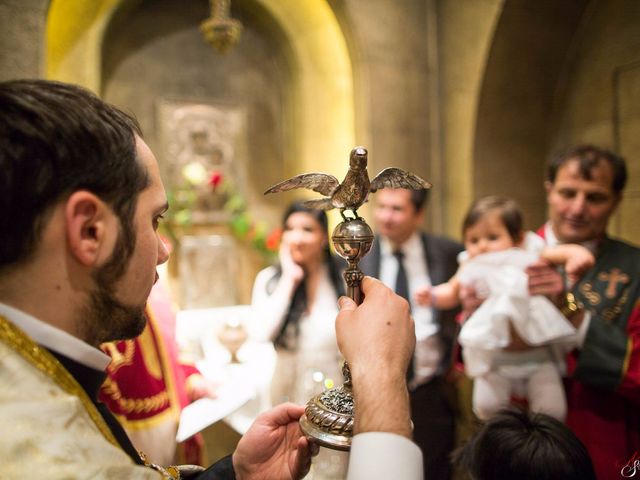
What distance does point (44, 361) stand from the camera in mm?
829

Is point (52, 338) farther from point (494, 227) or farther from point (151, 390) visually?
point (494, 227)

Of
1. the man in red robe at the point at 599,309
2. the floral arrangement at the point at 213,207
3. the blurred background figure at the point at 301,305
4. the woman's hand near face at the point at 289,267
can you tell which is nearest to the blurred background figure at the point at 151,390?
the blurred background figure at the point at 301,305

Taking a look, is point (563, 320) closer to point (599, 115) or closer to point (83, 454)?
point (83, 454)

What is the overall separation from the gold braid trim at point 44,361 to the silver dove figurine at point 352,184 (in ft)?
1.48

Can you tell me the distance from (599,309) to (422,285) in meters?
1.04

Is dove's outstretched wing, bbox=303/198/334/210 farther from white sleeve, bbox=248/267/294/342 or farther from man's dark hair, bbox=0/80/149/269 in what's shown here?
white sleeve, bbox=248/267/294/342

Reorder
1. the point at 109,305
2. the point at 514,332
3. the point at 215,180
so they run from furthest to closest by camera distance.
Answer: the point at 215,180 → the point at 514,332 → the point at 109,305

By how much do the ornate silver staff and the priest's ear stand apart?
0.27m

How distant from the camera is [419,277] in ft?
9.23

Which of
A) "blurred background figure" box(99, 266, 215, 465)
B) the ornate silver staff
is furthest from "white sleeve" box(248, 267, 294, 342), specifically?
the ornate silver staff

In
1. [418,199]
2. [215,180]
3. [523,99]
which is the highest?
[523,99]

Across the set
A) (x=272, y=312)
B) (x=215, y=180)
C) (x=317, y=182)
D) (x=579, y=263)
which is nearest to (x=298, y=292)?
(x=272, y=312)

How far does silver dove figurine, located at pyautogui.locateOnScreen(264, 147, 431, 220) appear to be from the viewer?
93 cm

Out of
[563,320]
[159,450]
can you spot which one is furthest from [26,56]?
[563,320]
